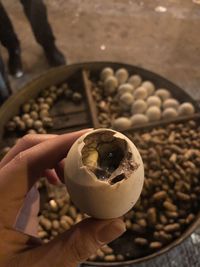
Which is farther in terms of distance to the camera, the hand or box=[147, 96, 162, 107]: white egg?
box=[147, 96, 162, 107]: white egg

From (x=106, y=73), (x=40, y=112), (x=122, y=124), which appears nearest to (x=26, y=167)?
(x=122, y=124)

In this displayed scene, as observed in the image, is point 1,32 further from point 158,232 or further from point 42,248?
point 42,248

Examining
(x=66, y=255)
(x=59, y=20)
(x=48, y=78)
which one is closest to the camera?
(x=66, y=255)

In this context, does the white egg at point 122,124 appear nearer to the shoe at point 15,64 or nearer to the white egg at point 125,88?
the white egg at point 125,88

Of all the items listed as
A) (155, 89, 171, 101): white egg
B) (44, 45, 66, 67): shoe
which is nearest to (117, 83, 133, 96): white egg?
(155, 89, 171, 101): white egg

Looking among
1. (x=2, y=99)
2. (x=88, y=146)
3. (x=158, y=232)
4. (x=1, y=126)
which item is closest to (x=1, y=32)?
(x=2, y=99)

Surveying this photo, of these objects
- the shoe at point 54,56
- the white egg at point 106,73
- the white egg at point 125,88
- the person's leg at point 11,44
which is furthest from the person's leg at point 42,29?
the white egg at point 125,88

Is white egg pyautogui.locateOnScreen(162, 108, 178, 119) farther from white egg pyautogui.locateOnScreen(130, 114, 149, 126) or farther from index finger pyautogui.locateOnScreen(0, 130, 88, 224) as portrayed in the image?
index finger pyautogui.locateOnScreen(0, 130, 88, 224)
